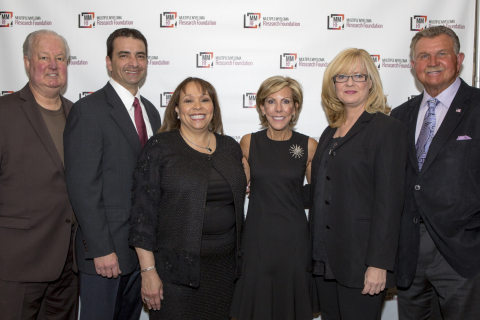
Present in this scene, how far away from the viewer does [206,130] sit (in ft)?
6.73

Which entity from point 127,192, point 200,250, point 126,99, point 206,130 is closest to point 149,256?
point 200,250

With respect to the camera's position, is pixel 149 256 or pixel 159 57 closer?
pixel 149 256

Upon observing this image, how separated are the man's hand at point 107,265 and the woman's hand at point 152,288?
0.71ft

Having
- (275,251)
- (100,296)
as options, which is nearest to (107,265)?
(100,296)

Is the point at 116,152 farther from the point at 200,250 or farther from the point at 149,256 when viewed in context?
the point at 200,250

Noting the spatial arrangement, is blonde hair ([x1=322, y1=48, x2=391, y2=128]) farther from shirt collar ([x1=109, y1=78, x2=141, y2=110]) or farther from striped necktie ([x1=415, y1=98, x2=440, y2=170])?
shirt collar ([x1=109, y1=78, x2=141, y2=110])

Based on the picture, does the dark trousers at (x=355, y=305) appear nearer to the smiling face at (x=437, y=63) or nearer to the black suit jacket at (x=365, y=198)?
the black suit jacket at (x=365, y=198)

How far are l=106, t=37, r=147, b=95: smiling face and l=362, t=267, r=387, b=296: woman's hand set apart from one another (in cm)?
180

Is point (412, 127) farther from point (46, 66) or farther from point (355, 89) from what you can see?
point (46, 66)

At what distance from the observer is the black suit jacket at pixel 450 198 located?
1.92 metres

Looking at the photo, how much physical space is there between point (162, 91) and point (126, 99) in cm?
87

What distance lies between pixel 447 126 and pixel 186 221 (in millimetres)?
1601

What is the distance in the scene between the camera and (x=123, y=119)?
203 cm

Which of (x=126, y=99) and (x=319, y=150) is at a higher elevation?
(x=126, y=99)
